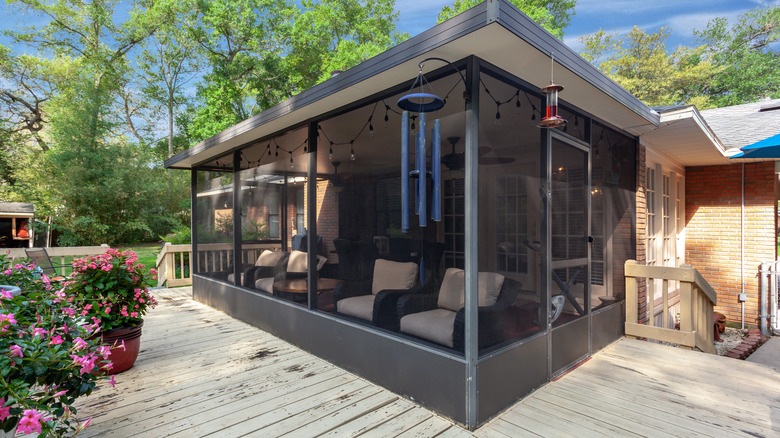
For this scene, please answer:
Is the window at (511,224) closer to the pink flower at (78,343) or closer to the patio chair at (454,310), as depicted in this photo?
the patio chair at (454,310)

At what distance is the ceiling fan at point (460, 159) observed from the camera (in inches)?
90.3

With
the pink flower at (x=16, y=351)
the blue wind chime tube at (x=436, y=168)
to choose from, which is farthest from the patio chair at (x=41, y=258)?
the blue wind chime tube at (x=436, y=168)

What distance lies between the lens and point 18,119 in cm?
1458

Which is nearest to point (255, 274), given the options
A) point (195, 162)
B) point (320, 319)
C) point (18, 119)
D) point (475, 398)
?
point (320, 319)

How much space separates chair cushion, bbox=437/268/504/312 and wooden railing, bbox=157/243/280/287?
241cm

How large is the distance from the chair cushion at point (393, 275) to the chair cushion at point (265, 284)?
163 centimetres

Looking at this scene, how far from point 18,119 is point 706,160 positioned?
22256mm

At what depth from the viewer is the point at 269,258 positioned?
4.43m

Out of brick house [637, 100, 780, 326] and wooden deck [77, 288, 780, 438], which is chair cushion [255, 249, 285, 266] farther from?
brick house [637, 100, 780, 326]

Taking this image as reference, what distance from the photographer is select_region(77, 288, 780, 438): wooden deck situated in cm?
217

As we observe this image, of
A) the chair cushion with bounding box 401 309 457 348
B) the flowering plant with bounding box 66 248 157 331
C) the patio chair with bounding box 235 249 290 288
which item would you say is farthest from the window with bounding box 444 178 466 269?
the flowering plant with bounding box 66 248 157 331

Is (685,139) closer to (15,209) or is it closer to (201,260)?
(201,260)

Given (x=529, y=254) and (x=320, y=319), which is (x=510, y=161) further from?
(x=320, y=319)

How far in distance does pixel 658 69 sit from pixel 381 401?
60.1ft
